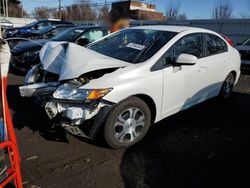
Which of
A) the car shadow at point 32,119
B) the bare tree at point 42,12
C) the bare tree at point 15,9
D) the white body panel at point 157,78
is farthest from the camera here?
the bare tree at point 42,12

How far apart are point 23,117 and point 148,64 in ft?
7.71

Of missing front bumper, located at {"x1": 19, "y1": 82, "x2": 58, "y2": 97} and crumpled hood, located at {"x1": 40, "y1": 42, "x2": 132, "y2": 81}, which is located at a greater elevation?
crumpled hood, located at {"x1": 40, "y1": 42, "x2": 132, "y2": 81}

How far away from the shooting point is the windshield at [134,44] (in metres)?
3.78

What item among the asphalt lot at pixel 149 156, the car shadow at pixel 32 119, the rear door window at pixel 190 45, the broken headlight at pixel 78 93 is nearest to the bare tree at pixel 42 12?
the car shadow at pixel 32 119

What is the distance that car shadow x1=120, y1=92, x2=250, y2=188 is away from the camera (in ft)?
9.54

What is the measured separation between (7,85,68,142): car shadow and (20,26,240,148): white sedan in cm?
63

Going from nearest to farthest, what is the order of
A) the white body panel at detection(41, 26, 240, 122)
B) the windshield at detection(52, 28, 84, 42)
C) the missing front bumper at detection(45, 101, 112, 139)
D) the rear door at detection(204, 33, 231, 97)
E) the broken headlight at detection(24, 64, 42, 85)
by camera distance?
1. the missing front bumper at detection(45, 101, 112, 139)
2. the white body panel at detection(41, 26, 240, 122)
3. the broken headlight at detection(24, 64, 42, 85)
4. the rear door at detection(204, 33, 231, 97)
5. the windshield at detection(52, 28, 84, 42)

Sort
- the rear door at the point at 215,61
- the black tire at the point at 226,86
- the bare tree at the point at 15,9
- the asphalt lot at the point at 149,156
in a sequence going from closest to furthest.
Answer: the asphalt lot at the point at 149,156 → the rear door at the point at 215,61 → the black tire at the point at 226,86 → the bare tree at the point at 15,9

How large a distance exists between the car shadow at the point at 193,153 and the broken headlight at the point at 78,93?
2.92 ft

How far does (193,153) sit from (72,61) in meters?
2.03

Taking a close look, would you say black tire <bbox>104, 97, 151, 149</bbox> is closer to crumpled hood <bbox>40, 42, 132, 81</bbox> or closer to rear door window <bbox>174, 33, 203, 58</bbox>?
crumpled hood <bbox>40, 42, 132, 81</bbox>

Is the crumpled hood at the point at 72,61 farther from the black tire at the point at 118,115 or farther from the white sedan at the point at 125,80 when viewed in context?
the black tire at the point at 118,115

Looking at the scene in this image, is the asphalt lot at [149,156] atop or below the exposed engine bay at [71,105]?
below

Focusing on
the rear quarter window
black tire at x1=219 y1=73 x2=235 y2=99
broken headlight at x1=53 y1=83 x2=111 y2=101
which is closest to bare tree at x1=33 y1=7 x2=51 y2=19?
black tire at x1=219 y1=73 x2=235 y2=99
